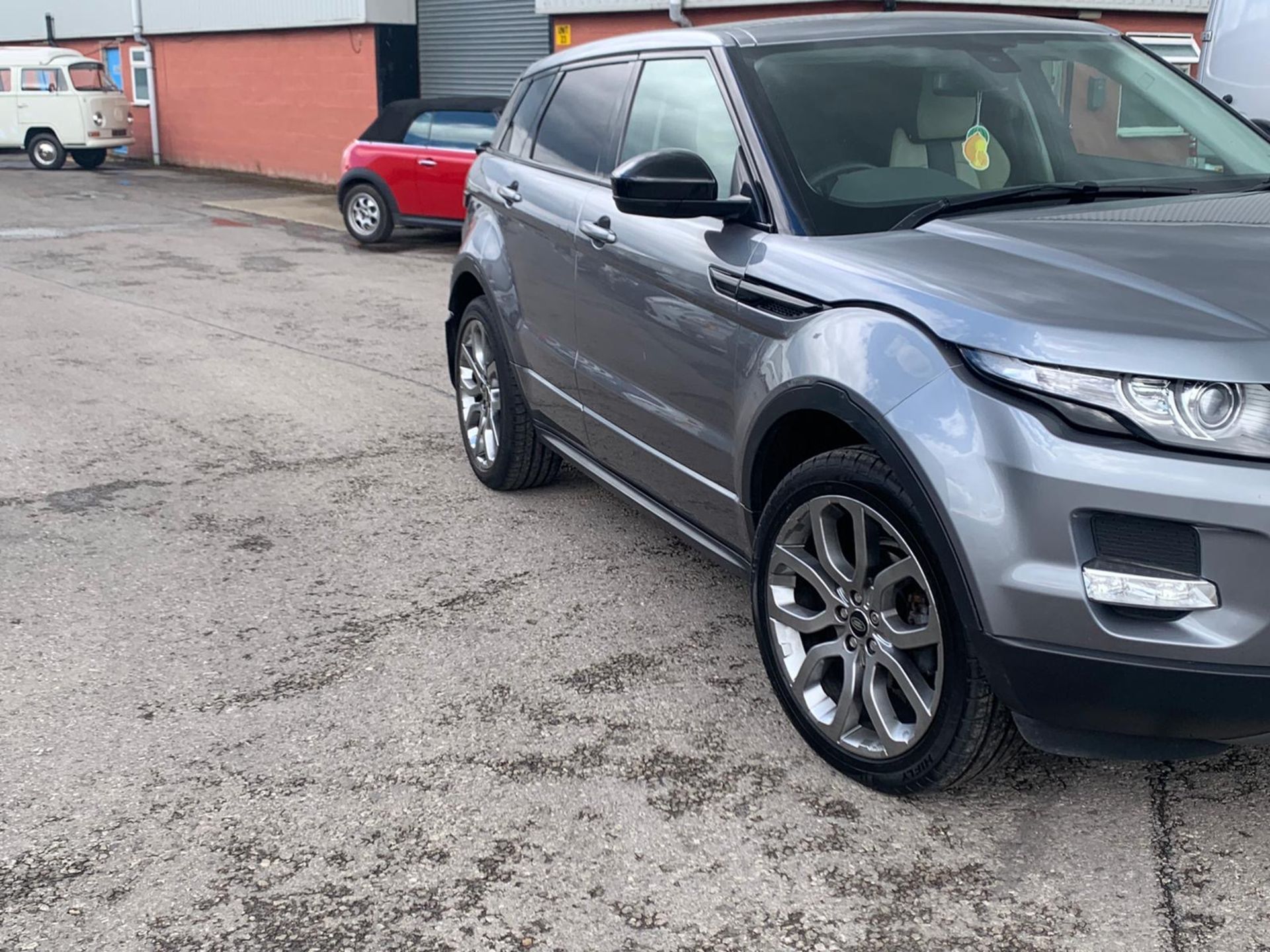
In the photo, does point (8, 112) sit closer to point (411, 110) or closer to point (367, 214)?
point (367, 214)

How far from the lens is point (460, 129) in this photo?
45.8 ft

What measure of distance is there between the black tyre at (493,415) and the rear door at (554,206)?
231 millimetres

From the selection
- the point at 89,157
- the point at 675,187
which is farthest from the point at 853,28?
the point at 89,157

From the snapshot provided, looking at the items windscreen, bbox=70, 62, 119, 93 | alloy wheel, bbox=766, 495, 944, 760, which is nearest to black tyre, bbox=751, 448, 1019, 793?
alloy wheel, bbox=766, 495, 944, 760

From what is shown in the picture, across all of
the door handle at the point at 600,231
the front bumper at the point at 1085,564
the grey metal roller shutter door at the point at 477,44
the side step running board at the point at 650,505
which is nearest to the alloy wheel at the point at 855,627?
the front bumper at the point at 1085,564

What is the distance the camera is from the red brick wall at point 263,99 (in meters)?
20.9

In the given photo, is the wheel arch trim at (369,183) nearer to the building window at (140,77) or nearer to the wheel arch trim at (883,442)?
the wheel arch trim at (883,442)

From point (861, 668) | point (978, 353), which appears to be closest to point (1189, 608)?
point (978, 353)

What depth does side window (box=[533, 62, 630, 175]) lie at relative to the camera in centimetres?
467

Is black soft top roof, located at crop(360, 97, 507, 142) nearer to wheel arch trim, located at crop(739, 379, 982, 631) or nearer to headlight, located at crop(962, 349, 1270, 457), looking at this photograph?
wheel arch trim, located at crop(739, 379, 982, 631)

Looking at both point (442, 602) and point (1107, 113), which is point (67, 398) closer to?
point (442, 602)

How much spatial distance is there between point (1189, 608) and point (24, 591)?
377 cm

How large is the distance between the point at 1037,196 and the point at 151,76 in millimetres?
25655

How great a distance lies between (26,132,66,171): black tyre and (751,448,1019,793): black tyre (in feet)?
79.5
